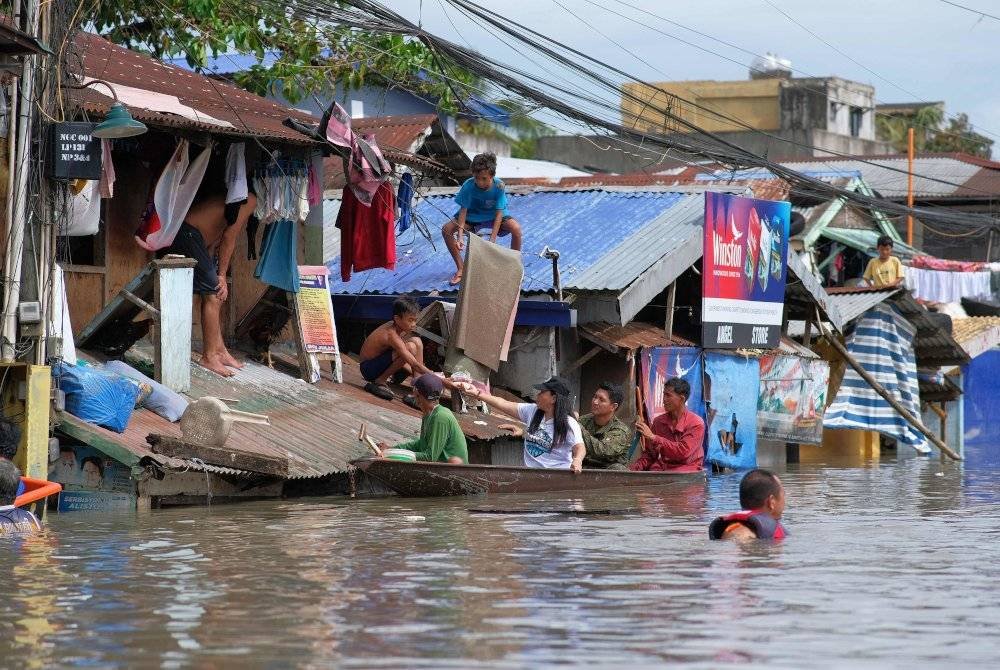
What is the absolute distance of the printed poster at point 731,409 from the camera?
64.3 ft

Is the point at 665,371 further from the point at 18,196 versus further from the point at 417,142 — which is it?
the point at 18,196

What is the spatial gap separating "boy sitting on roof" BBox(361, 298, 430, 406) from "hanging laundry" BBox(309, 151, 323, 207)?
1352 millimetres

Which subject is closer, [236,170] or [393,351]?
[236,170]

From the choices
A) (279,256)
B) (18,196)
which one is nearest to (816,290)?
(279,256)

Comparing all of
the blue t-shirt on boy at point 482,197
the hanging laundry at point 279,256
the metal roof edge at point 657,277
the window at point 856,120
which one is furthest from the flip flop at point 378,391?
the window at point 856,120

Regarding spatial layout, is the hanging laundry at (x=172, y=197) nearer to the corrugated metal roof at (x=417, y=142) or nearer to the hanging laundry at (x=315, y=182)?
the hanging laundry at (x=315, y=182)

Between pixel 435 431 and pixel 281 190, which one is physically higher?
pixel 281 190

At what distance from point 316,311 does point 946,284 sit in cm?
1680

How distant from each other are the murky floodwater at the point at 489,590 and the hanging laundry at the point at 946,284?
1724cm

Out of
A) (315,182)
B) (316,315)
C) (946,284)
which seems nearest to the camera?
(315,182)

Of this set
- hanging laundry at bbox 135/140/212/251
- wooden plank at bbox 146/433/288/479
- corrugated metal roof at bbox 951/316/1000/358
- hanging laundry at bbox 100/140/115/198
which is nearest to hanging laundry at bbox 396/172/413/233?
hanging laundry at bbox 135/140/212/251

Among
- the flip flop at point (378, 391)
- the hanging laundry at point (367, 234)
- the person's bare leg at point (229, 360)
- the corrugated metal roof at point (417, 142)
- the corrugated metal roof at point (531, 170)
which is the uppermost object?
the corrugated metal roof at point (531, 170)

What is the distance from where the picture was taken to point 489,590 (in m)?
8.35

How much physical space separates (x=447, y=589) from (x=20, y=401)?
Result: 477 centimetres
